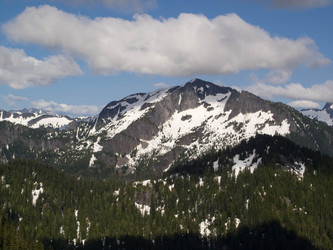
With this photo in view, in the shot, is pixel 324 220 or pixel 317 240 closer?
pixel 317 240

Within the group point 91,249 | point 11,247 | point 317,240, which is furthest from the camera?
→ point 91,249

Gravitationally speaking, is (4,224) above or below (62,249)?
above

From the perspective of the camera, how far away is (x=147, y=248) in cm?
19712

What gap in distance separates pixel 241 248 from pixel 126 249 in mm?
56977

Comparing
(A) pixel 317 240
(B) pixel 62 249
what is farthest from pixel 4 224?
(A) pixel 317 240

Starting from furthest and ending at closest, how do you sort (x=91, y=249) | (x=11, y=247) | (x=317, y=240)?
1. (x=91, y=249)
2. (x=317, y=240)
3. (x=11, y=247)

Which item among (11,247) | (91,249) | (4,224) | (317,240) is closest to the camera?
(11,247)

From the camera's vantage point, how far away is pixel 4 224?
5792 inches

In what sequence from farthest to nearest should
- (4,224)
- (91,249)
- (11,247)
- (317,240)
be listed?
1. (91,249)
2. (317,240)
3. (4,224)
4. (11,247)

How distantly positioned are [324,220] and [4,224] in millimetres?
150196

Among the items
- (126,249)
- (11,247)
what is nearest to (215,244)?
(126,249)

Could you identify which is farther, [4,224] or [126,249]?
[126,249]

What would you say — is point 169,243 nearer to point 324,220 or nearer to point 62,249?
point 62,249

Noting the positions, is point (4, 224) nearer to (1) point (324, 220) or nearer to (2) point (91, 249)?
Answer: (2) point (91, 249)
